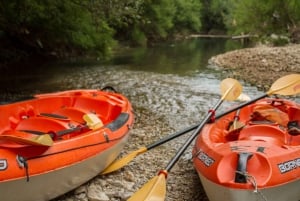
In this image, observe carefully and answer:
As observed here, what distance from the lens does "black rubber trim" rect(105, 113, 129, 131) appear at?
15.4ft

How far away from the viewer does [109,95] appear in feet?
19.5

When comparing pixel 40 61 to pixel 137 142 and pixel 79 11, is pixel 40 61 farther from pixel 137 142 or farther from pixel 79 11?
pixel 137 142

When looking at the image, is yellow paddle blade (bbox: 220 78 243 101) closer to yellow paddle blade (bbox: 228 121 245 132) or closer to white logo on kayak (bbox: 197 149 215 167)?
yellow paddle blade (bbox: 228 121 245 132)

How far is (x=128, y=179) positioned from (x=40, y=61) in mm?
12318

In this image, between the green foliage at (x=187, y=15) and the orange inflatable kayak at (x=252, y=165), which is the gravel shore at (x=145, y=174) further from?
the green foliage at (x=187, y=15)

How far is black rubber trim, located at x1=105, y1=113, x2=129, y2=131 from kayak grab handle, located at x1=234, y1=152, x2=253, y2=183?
1661mm

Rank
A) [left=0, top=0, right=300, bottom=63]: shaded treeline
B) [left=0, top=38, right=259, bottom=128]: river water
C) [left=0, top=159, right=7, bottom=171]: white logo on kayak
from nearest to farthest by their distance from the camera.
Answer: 1. [left=0, top=159, right=7, bottom=171]: white logo on kayak
2. [left=0, top=38, right=259, bottom=128]: river water
3. [left=0, top=0, right=300, bottom=63]: shaded treeline

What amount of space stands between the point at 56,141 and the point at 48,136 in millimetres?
285

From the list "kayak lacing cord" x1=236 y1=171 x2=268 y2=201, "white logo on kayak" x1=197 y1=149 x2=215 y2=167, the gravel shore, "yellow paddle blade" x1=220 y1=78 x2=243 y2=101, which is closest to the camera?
"kayak lacing cord" x1=236 y1=171 x2=268 y2=201

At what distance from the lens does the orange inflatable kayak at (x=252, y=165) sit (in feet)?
10.8

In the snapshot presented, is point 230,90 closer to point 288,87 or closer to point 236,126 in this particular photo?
point 288,87

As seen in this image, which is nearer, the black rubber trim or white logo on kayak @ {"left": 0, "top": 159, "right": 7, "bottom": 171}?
white logo on kayak @ {"left": 0, "top": 159, "right": 7, "bottom": 171}

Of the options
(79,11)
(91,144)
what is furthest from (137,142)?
(79,11)

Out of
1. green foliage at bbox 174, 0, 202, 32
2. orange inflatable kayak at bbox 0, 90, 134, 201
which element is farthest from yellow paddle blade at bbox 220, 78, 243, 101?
green foliage at bbox 174, 0, 202, 32
